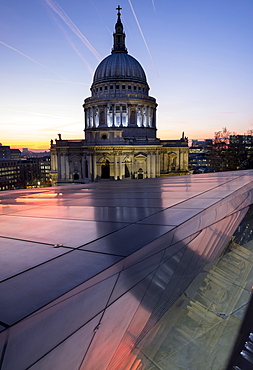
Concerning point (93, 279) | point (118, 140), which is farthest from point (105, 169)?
point (93, 279)

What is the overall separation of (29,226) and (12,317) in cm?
330

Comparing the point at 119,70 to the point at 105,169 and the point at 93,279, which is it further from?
the point at 93,279

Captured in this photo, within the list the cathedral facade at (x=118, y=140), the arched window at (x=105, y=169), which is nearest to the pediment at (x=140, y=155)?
the cathedral facade at (x=118, y=140)

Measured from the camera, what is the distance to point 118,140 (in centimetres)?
6053

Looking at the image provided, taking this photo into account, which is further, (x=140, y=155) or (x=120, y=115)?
(x=120, y=115)

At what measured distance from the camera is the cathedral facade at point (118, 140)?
61.3 metres

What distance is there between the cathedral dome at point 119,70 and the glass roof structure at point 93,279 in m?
74.4

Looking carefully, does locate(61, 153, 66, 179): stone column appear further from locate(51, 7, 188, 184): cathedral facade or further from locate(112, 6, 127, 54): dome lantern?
locate(112, 6, 127, 54): dome lantern

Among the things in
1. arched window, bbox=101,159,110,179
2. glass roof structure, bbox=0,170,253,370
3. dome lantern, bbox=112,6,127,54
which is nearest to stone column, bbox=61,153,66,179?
arched window, bbox=101,159,110,179

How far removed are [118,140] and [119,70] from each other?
87.2ft

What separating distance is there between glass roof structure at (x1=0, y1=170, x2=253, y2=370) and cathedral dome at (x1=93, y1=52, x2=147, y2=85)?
74.4 metres

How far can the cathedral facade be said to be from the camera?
2413 inches

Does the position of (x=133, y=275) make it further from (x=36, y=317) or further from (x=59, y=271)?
(x=36, y=317)

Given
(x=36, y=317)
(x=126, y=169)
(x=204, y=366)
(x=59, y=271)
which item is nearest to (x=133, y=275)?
(x=59, y=271)
